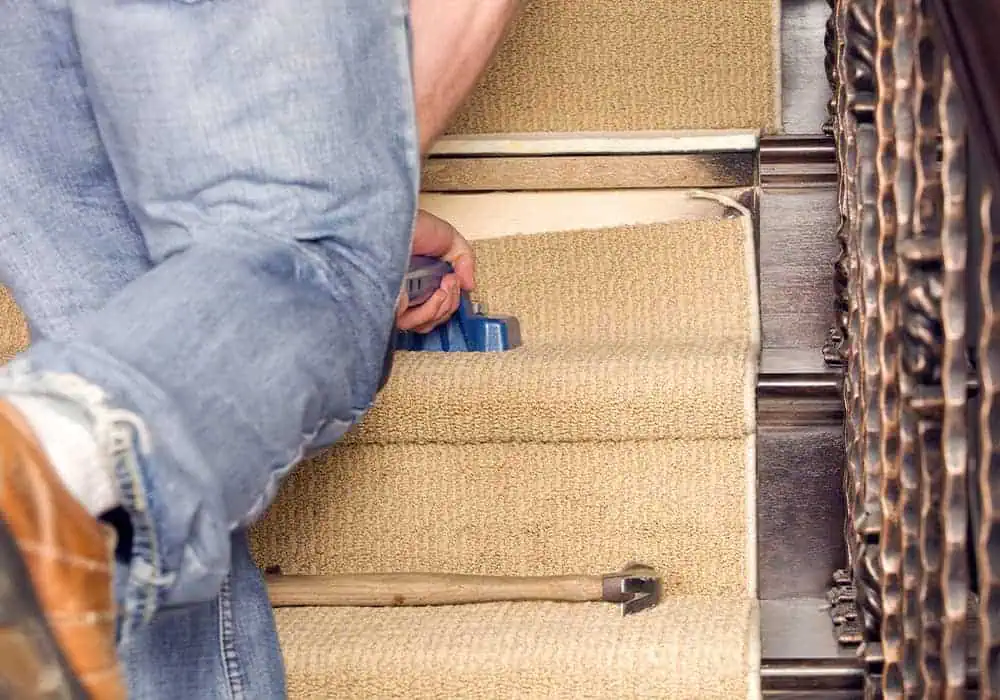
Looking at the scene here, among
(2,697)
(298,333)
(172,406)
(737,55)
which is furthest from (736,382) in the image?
(2,697)

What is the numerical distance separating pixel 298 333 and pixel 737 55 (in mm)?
1151

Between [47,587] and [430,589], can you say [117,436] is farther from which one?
[430,589]

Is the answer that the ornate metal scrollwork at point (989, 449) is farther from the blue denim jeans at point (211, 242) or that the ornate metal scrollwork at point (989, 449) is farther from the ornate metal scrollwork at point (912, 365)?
the blue denim jeans at point (211, 242)

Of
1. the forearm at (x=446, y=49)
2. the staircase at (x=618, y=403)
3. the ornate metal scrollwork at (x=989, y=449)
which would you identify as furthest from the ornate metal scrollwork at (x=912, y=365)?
the forearm at (x=446, y=49)

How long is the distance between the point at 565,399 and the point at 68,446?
0.84 m

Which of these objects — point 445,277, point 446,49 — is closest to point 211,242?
point 446,49

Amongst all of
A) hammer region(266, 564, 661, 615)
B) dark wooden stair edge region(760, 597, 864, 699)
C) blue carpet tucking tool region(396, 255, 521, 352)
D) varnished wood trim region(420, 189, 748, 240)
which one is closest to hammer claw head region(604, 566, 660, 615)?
hammer region(266, 564, 661, 615)

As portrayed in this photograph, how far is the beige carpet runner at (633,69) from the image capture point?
5.32ft

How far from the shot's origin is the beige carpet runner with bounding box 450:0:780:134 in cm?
162

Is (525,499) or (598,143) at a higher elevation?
(598,143)

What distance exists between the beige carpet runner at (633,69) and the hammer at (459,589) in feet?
2.34

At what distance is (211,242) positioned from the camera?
706 mm

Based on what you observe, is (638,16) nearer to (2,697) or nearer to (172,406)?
(172,406)

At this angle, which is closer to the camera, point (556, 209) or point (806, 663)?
point (806, 663)
